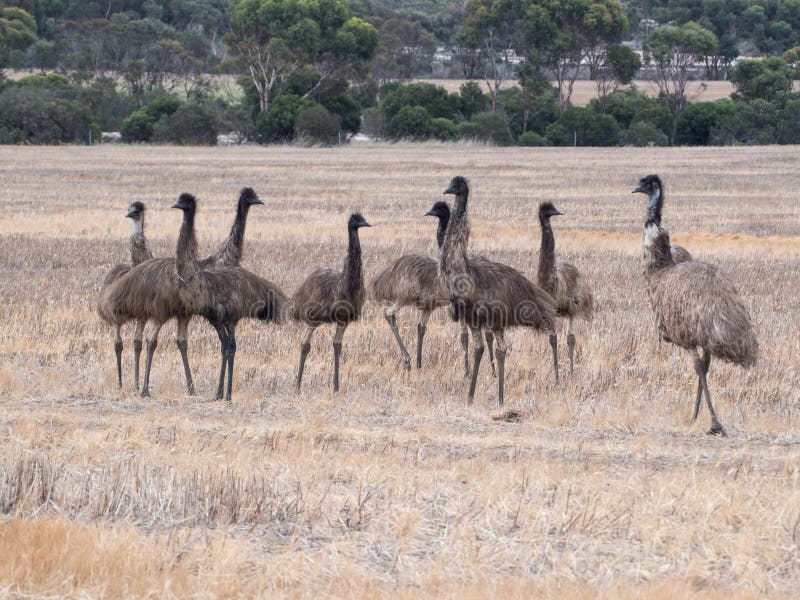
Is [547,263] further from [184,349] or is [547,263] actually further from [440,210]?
[184,349]

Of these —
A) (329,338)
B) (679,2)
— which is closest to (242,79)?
A: (679,2)

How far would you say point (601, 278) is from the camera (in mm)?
18500

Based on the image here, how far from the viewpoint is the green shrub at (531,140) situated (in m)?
69.2

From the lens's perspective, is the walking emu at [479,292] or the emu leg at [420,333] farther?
the emu leg at [420,333]

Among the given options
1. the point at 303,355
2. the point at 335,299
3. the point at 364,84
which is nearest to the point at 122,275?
the point at 303,355

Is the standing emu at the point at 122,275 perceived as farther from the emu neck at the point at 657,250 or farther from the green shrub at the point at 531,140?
the green shrub at the point at 531,140

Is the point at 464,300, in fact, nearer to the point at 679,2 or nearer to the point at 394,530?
the point at 394,530

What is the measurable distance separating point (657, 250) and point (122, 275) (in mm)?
5108

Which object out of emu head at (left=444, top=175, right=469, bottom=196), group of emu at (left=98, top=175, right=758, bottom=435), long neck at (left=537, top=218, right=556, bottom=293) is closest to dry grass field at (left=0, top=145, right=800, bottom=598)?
group of emu at (left=98, top=175, right=758, bottom=435)

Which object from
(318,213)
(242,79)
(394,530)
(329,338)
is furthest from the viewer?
(242,79)

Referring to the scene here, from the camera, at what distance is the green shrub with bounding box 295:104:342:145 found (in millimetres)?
65625

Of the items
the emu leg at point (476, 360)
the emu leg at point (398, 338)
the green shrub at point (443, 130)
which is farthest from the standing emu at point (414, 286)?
the green shrub at point (443, 130)

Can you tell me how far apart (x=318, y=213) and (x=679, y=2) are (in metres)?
90.1

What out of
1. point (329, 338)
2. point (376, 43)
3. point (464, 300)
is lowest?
point (329, 338)
